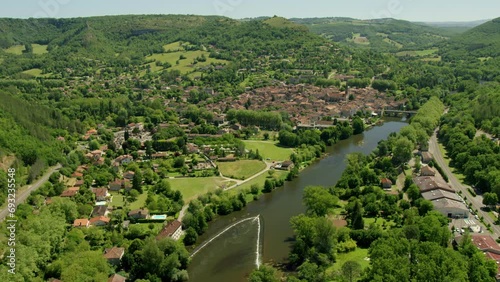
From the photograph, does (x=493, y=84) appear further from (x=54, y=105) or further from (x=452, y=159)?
(x=54, y=105)

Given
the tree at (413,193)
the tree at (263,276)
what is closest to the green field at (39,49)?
the tree at (413,193)

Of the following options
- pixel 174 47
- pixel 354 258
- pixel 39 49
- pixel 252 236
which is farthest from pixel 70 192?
pixel 39 49

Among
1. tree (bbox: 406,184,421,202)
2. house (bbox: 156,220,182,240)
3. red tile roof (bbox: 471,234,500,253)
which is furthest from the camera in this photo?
tree (bbox: 406,184,421,202)

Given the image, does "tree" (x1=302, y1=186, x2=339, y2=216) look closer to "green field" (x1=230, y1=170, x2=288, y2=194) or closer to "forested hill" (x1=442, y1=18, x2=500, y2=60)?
"green field" (x1=230, y1=170, x2=288, y2=194)

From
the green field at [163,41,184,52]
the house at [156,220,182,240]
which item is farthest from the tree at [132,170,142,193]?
the green field at [163,41,184,52]

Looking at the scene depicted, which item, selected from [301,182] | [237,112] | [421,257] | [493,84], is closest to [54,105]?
[237,112]

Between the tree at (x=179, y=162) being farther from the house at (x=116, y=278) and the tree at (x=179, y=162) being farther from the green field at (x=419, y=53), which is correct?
the green field at (x=419, y=53)
